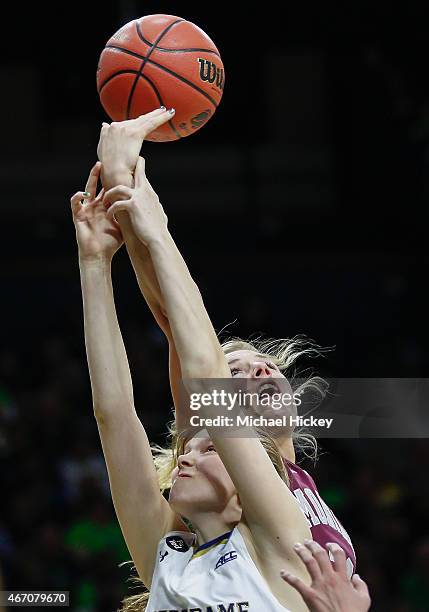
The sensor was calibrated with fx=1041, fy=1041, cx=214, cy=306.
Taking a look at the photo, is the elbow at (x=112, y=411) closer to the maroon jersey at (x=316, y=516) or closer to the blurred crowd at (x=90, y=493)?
the maroon jersey at (x=316, y=516)

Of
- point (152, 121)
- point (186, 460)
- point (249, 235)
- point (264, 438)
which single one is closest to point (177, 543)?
point (186, 460)

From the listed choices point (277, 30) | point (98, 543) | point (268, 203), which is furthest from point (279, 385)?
point (277, 30)

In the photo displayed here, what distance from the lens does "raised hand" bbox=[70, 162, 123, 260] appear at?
3.13m

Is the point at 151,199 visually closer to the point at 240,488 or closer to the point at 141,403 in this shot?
the point at 240,488

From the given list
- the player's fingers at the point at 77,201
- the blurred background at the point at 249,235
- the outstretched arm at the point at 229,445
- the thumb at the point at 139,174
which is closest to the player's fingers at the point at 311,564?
the outstretched arm at the point at 229,445

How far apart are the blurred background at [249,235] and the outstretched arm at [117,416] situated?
4246 mm

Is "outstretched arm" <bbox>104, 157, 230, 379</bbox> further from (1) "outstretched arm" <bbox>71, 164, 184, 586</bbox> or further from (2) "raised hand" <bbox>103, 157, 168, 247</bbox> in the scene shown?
(1) "outstretched arm" <bbox>71, 164, 184, 586</bbox>

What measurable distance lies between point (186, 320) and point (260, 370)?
0.52 meters

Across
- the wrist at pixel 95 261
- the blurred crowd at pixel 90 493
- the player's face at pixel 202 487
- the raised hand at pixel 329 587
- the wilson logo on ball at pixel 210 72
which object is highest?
the wilson logo on ball at pixel 210 72

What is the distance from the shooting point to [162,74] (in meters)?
3.35

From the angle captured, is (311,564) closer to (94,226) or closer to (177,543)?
(177,543)

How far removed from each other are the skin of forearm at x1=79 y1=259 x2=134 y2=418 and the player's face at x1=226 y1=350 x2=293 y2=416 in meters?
0.37

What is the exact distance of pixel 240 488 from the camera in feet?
8.97

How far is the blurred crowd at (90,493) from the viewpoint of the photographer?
282 inches
